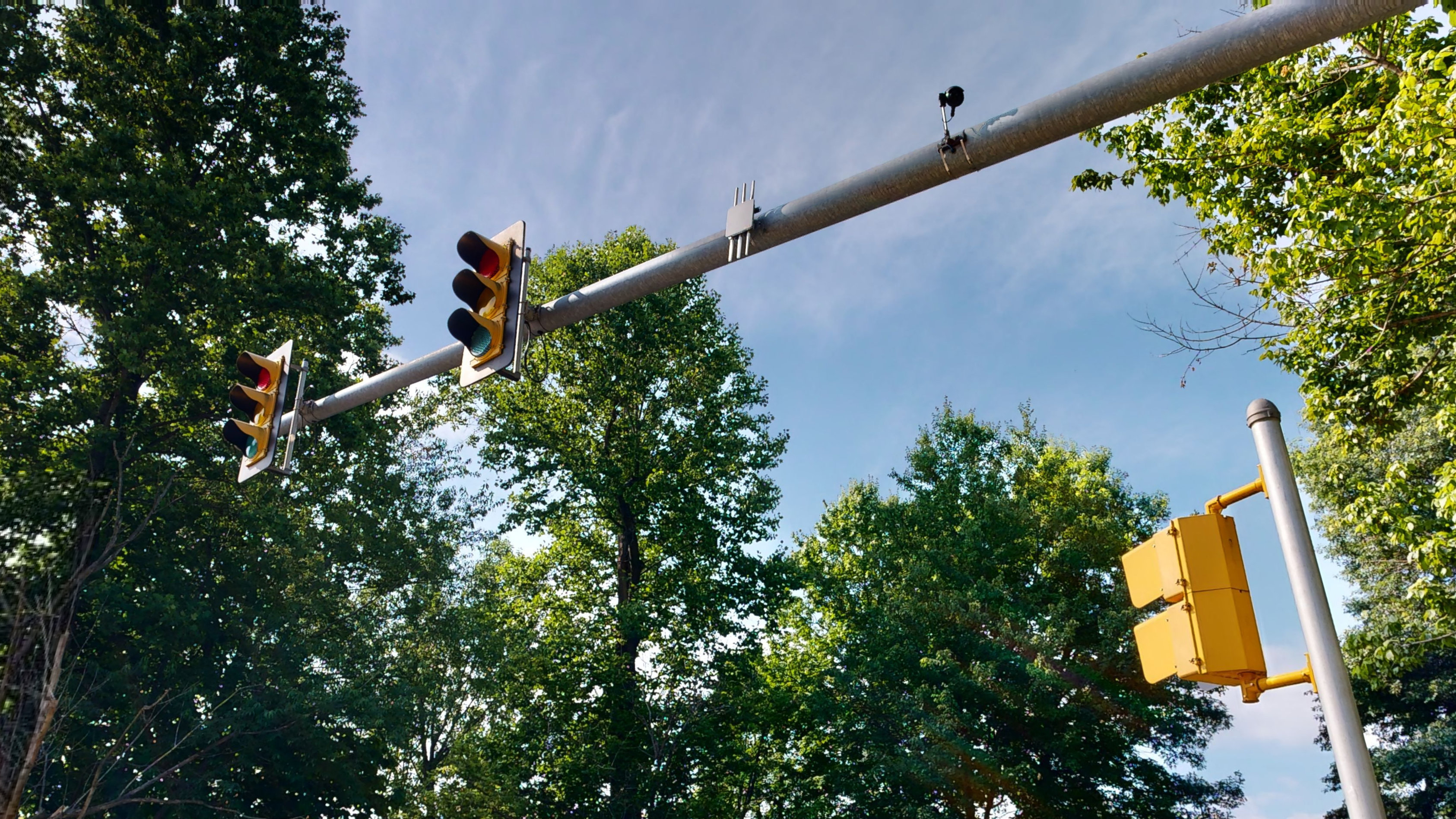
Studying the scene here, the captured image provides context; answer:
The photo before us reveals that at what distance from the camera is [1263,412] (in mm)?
3189

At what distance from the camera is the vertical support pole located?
2688 mm

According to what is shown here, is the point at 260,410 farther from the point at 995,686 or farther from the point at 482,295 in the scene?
the point at 995,686

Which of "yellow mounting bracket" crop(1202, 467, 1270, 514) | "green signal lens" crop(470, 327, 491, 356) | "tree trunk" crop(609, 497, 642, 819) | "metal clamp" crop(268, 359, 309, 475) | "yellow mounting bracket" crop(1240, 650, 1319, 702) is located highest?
"tree trunk" crop(609, 497, 642, 819)

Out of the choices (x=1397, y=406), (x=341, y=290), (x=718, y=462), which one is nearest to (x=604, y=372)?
(x=718, y=462)

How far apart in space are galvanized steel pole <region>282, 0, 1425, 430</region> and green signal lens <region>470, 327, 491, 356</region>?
274 millimetres

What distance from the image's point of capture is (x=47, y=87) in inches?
774

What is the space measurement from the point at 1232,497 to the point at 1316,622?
626 millimetres

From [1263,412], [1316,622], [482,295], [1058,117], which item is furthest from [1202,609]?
[482,295]

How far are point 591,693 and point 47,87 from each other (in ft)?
64.3

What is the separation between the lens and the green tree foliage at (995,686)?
2302 centimetres

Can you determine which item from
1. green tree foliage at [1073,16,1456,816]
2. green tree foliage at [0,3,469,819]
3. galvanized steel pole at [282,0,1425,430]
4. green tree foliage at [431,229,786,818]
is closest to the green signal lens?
galvanized steel pole at [282,0,1425,430]

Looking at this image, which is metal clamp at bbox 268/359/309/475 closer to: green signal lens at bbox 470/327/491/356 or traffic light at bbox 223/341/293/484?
traffic light at bbox 223/341/293/484

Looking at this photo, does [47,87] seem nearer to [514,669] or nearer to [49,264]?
[49,264]

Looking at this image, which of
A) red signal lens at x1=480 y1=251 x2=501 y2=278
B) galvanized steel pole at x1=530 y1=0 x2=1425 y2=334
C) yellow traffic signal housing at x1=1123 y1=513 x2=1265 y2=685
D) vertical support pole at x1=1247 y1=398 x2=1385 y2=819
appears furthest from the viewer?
red signal lens at x1=480 y1=251 x2=501 y2=278
